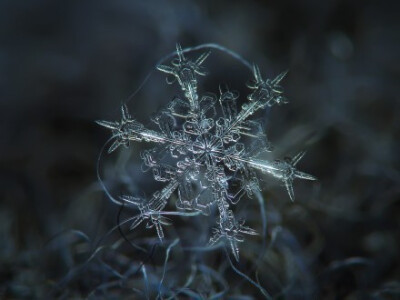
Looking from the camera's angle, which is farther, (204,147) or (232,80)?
(232,80)

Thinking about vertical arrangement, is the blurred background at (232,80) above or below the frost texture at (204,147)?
above

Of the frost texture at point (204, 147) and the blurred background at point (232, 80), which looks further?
the blurred background at point (232, 80)

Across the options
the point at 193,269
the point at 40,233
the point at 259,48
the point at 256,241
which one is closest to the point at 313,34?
the point at 259,48

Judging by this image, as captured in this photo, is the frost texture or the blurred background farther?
the blurred background

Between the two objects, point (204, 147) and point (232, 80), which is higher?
point (232, 80)

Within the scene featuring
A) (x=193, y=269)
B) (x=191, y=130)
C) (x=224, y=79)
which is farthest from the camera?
(x=224, y=79)

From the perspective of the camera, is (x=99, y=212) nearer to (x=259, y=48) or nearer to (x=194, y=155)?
(x=194, y=155)

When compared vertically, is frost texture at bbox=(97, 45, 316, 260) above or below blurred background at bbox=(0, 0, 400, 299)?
below

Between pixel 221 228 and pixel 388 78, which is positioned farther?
pixel 388 78
